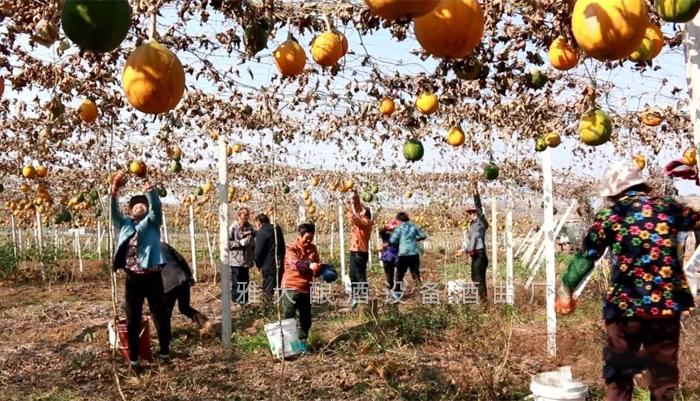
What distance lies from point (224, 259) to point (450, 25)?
5383 millimetres

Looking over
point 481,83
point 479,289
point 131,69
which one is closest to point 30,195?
point 479,289

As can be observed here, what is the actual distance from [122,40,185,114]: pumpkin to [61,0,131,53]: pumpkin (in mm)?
233

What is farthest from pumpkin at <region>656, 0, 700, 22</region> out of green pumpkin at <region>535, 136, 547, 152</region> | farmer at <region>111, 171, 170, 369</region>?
farmer at <region>111, 171, 170, 369</region>

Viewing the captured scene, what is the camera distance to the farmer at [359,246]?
895 centimetres

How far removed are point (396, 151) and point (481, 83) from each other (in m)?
6.05

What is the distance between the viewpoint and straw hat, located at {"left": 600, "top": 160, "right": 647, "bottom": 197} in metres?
3.53

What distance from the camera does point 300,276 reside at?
649 cm

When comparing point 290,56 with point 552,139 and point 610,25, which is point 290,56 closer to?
point 610,25

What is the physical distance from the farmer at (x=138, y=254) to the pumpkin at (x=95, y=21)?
3.87m

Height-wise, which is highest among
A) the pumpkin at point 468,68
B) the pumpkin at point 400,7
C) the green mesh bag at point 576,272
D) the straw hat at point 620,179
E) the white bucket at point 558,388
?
the pumpkin at point 468,68

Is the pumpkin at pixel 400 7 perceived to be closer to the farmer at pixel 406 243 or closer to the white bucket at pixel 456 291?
the white bucket at pixel 456 291

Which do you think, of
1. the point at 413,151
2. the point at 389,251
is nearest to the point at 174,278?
the point at 413,151

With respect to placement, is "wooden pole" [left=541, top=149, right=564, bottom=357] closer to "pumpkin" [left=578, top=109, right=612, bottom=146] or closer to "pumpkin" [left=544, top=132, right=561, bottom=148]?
"pumpkin" [left=544, top=132, right=561, bottom=148]

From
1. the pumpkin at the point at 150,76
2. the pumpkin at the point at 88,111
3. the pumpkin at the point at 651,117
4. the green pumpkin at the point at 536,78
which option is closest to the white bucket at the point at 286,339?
the pumpkin at the point at 88,111
